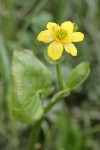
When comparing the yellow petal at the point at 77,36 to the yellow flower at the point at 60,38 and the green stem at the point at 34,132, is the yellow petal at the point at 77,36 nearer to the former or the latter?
the yellow flower at the point at 60,38

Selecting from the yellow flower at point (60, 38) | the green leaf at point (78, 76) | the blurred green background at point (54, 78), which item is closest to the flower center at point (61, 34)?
the yellow flower at point (60, 38)

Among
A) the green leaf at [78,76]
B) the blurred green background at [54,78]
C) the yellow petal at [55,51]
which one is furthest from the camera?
the blurred green background at [54,78]

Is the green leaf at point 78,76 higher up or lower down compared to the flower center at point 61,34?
lower down

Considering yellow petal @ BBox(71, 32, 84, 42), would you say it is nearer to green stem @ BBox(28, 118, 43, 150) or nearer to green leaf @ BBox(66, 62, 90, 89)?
green leaf @ BBox(66, 62, 90, 89)

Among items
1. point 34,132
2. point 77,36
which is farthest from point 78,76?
point 34,132

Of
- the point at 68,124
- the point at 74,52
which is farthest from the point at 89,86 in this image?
the point at 74,52

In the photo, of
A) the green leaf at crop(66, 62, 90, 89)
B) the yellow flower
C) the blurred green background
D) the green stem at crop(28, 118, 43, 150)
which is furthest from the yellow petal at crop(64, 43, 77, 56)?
the blurred green background

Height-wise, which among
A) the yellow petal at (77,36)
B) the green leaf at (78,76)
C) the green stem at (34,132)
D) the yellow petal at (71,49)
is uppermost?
the yellow petal at (77,36)
